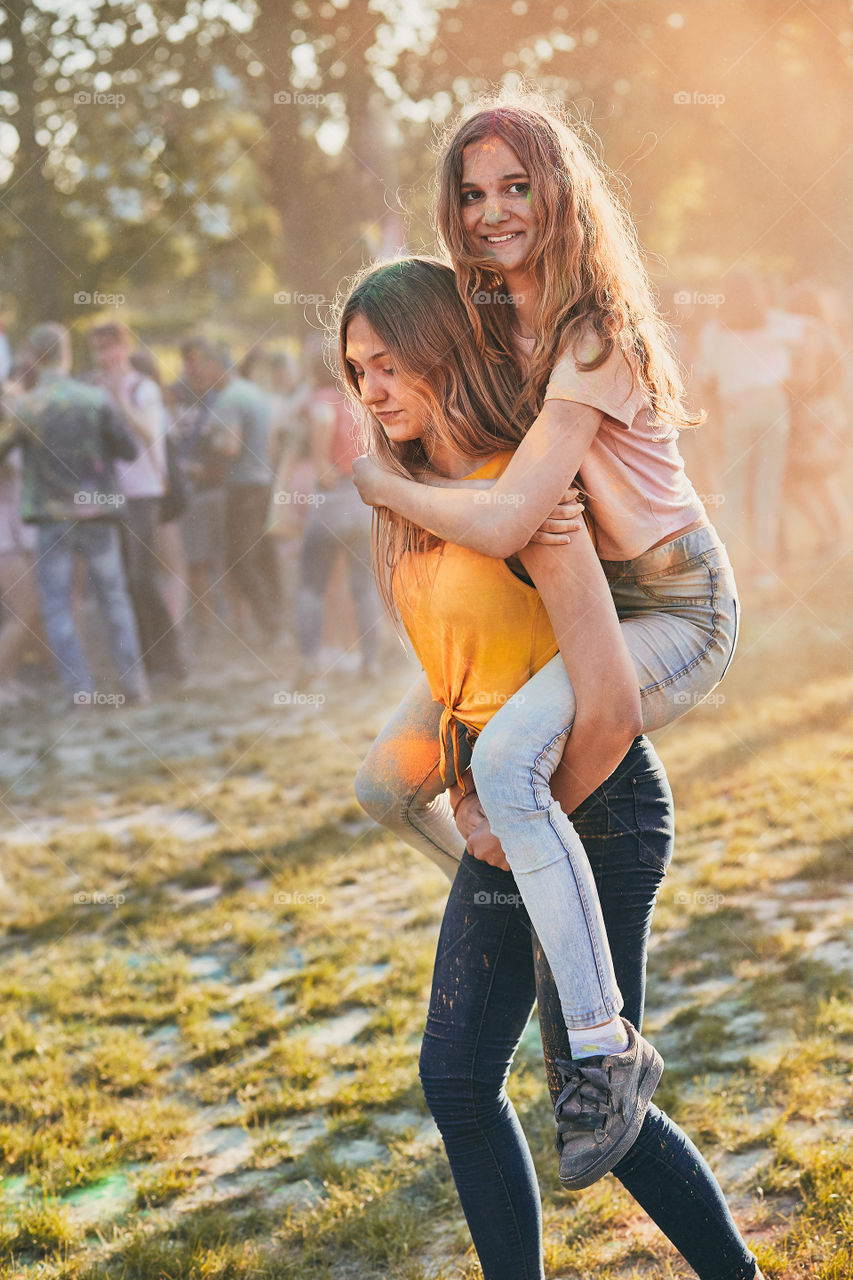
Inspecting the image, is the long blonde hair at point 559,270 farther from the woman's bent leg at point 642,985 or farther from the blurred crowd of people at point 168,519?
the blurred crowd of people at point 168,519

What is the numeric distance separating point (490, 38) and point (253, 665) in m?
4.36

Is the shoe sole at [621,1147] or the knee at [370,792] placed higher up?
the knee at [370,792]

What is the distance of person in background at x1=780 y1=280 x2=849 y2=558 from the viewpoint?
7.89 metres

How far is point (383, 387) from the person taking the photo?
5.74 feet

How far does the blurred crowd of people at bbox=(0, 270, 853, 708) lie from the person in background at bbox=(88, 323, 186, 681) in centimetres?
1

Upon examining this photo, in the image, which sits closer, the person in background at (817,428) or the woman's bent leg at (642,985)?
the woman's bent leg at (642,985)

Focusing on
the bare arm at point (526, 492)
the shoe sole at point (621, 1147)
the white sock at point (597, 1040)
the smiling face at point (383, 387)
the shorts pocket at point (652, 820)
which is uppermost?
the smiling face at point (383, 387)

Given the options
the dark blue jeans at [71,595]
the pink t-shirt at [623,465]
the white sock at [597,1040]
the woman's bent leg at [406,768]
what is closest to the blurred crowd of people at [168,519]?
the dark blue jeans at [71,595]

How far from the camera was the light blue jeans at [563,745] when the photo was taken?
1595 millimetres

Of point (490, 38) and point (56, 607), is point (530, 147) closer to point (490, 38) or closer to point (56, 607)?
point (56, 607)

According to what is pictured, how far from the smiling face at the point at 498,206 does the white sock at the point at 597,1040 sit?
1.10 meters

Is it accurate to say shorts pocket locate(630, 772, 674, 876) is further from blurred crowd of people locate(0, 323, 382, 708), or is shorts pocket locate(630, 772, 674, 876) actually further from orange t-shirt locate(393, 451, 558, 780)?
blurred crowd of people locate(0, 323, 382, 708)

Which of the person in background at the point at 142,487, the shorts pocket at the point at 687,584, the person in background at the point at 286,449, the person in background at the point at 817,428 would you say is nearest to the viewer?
the shorts pocket at the point at 687,584

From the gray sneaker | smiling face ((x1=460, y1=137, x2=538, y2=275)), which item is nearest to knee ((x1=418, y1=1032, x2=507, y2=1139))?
the gray sneaker
